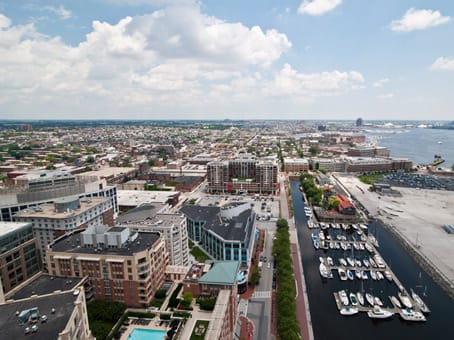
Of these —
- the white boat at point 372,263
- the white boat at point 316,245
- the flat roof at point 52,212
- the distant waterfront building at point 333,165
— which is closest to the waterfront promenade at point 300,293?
the white boat at point 316,245

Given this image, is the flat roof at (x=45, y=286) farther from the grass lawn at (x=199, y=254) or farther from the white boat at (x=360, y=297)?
the white boat at (x=360, y=297)

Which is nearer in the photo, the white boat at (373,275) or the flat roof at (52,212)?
the flat roof at (52,212)

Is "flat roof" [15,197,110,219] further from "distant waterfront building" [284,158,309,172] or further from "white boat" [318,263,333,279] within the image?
"distant waterfront building" [284,158,309,172]

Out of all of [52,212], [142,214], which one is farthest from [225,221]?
[52,212]

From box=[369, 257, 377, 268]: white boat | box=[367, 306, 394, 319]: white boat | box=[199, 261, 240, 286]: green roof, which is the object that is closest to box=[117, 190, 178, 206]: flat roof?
box=[199, 261, 240, 286]: green roof

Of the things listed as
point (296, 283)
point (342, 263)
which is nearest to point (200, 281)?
point (296, 283)

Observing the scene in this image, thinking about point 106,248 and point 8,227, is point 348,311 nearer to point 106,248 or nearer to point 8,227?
point 106,248
